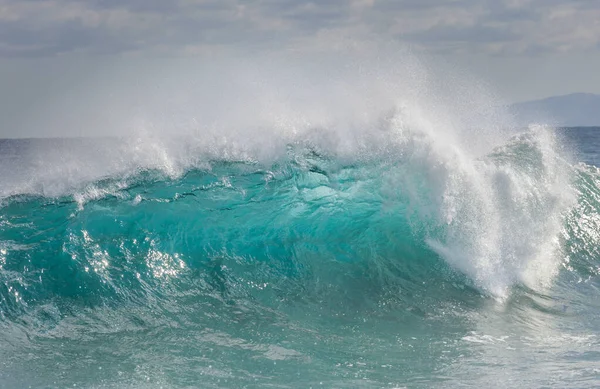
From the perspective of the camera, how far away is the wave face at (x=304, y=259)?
6805mm

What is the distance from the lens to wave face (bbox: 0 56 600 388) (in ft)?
22.3

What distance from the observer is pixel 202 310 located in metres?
8.21

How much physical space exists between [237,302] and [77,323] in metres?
1.93

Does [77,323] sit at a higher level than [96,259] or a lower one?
lower

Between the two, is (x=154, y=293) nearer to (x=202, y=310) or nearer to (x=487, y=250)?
(x=202, y=310)

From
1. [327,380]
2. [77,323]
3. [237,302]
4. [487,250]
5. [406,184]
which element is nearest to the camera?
[327,380]

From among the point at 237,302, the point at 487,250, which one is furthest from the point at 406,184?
the point at 237,302

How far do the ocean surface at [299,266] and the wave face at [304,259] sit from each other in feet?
0.09

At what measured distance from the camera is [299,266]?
9477 millimetres

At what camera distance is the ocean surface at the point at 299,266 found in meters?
6.73

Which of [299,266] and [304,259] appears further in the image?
[304,259]

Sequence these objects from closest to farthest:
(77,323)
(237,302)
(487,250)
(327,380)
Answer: (327,380) < (77,323) < (237,302) < (487,250)

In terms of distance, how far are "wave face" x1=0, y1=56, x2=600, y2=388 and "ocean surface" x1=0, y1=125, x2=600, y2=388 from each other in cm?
3

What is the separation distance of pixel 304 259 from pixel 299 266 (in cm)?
19
